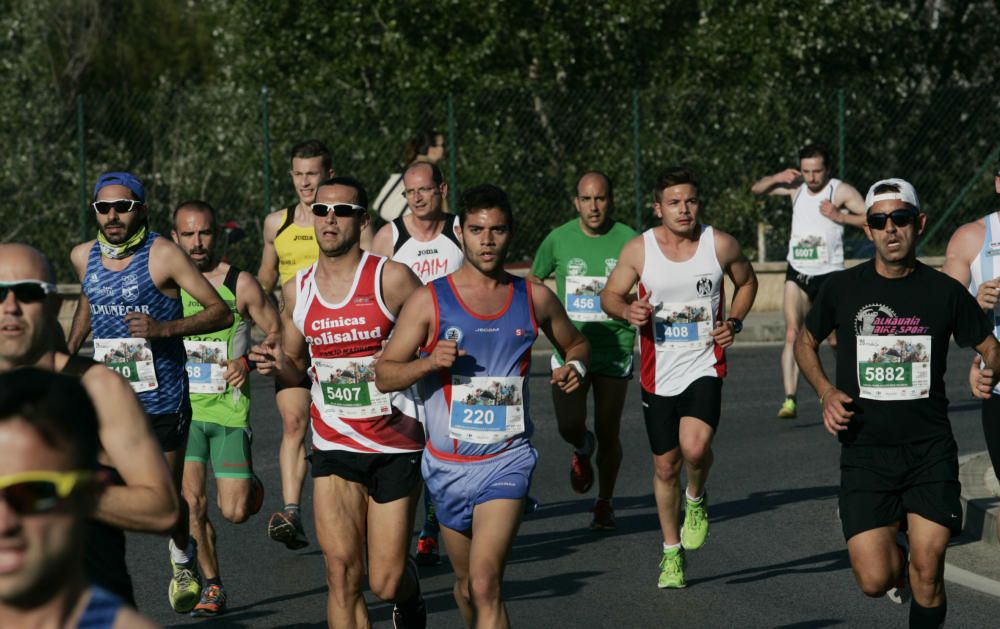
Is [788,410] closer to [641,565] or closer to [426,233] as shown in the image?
[426,233]

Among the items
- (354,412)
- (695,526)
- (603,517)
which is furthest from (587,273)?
(354,412)

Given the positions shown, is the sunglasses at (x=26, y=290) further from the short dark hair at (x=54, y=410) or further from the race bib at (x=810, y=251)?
the race bib at (x=810, y=251)

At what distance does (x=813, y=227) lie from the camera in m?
14.9

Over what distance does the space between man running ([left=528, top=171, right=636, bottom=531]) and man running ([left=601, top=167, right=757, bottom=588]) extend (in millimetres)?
1122

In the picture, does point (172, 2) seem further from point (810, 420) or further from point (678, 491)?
point (678, 491)

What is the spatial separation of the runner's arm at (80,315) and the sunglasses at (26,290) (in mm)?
3151

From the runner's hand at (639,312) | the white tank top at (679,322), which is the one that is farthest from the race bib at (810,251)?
the runner's hand at (639,312)

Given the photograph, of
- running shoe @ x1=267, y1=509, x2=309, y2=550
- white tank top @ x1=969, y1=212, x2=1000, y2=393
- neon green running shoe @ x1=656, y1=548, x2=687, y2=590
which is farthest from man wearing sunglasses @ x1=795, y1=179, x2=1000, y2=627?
running shoe @ x1=267, y1=509, x2=309, y2=550

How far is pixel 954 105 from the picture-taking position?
23484mm

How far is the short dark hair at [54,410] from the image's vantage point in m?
2.66

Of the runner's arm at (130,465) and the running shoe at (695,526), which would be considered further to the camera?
the running shoe at (695,526)

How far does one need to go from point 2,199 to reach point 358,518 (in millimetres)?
15130

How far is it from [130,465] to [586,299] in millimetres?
6530

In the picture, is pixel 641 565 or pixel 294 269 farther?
pixel 294 269
